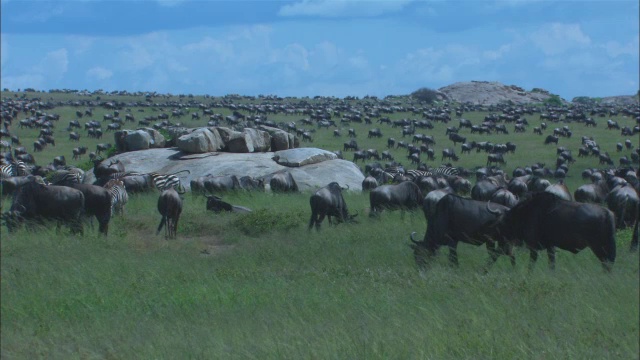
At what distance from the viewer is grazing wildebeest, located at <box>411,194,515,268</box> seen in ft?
49.2

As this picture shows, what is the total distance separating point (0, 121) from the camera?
69000 mm

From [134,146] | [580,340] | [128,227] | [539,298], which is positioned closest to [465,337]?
[580,340]

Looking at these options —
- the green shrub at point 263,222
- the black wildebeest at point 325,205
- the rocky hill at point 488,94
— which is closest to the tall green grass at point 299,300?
the green shrub at point 263,222

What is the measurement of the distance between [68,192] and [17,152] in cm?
3243

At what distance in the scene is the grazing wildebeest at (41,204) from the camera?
59.3 feet

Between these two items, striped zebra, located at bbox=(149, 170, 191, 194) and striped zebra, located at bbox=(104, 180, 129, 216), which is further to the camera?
striped zebra, located at bbox=(149, 170, 191, 194)

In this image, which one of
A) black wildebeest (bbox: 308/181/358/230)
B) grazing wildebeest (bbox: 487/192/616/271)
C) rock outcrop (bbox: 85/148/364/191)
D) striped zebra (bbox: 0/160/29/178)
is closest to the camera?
grazing wildebeest (bbox: 487/192/616/271)

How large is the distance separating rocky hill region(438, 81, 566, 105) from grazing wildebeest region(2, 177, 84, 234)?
107389 mm

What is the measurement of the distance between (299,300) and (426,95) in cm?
11450

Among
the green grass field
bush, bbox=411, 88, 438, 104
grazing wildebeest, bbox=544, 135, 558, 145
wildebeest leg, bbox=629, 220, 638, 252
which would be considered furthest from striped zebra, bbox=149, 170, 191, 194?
bush, bbox=411, 88, 438, 104

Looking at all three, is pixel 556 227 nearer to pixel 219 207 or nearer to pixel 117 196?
pixel 219 207

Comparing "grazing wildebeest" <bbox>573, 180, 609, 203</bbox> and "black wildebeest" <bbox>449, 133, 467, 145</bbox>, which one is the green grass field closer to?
"grazing wildebeest" <bbox>573, 180, 609, 203</bbox>

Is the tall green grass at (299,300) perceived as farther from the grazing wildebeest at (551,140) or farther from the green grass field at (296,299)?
the grazing wildebeest at (551,140)

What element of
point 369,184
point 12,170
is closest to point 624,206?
point 369,184
